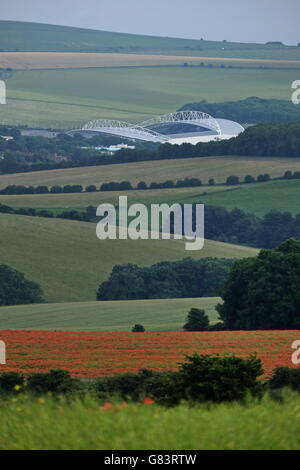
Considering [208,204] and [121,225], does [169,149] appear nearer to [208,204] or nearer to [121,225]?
[208,204]

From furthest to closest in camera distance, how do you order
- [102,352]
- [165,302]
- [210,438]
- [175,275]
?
[175,275]
[165,302]
[102,352]
[210,438]

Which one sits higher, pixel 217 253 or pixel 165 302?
pixel 217 253

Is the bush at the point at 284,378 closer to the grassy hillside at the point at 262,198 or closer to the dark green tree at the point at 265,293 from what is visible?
the dark green tree at the point at 265,293

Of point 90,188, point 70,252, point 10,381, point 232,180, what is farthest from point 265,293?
point 232,180

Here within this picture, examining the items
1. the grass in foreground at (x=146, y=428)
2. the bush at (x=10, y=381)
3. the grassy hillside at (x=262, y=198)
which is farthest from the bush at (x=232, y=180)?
the grass in foreground at (x=146, y=428)

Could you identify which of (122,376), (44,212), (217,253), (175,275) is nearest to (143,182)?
(44,212)

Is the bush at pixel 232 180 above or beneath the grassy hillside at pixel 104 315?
above

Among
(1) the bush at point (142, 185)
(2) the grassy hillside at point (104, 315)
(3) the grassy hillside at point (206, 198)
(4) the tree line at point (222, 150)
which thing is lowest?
(2) the grassy hillside at point (104, 315)

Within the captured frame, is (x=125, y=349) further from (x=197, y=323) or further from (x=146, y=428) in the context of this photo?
(x=146, y=428)
